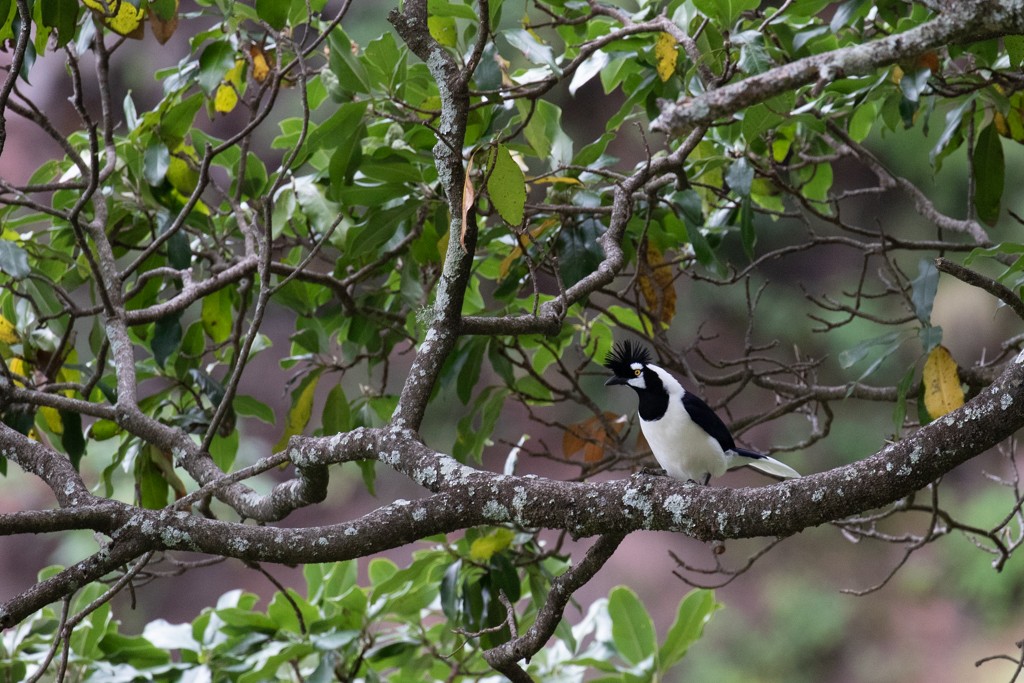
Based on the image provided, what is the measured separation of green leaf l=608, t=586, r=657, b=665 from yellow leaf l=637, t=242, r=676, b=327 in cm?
52

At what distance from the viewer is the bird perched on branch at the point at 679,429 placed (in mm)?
1905

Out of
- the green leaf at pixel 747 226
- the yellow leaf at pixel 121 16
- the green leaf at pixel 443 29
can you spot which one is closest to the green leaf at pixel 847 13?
the green leaf at pixel 747 226

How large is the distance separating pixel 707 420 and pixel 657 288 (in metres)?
0.27

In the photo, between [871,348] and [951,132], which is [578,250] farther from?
[951,132]

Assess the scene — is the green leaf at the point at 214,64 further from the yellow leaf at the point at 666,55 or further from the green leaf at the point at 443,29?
the yellow leaf at the point at 666,55

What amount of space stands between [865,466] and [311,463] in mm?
634

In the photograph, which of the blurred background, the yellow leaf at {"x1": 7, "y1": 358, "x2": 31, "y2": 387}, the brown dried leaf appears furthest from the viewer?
the blurred background

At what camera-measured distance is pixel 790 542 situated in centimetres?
631

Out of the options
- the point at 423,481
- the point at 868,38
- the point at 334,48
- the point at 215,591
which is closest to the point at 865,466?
the point at 423,481

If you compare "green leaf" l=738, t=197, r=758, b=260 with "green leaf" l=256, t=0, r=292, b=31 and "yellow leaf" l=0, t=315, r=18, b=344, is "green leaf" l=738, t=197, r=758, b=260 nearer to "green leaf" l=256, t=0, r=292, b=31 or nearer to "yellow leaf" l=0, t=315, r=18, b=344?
"green leaf" l=256, t=0, r=292, b=31

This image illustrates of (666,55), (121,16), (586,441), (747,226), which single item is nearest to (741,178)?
(747,226)

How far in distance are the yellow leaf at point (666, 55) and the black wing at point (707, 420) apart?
2.16ft

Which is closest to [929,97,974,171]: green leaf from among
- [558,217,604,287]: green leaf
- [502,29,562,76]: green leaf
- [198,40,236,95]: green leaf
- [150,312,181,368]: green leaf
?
[558,217,604,287]: green leaf

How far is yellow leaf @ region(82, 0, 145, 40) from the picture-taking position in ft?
4.95
